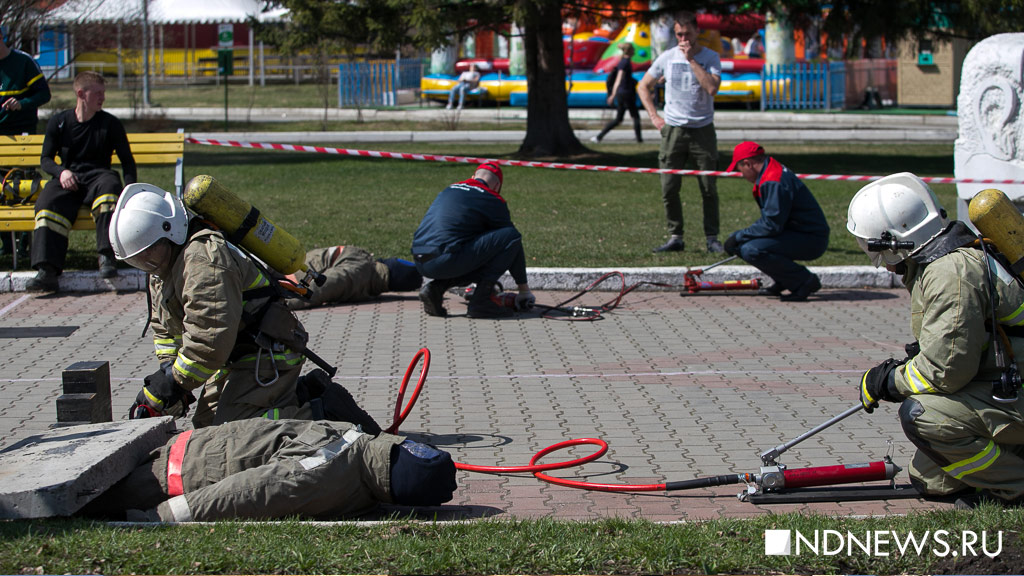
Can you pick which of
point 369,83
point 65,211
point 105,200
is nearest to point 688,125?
point 105,200

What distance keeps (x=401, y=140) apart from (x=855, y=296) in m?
14.3

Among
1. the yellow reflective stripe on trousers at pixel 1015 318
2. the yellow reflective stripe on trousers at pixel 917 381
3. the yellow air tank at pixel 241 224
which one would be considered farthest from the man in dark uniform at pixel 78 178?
the yellow reflective stripe on trousers at pixel 1015 318

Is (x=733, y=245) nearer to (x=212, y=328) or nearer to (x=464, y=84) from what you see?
(x=212, y=328)

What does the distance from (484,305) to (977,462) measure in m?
4.66

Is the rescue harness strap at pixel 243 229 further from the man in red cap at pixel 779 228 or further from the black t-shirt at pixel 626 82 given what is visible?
the black t-shirt at pixel 626 82

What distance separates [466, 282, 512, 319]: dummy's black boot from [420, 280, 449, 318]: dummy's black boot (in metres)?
0.24

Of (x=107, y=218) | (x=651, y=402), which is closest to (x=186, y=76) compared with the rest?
(x=107, y=218)

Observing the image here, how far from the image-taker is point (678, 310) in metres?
8.78

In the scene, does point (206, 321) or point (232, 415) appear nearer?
point (206, 321)

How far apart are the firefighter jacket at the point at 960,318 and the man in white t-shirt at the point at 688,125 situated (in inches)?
235

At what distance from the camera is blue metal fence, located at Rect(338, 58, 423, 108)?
3139cm

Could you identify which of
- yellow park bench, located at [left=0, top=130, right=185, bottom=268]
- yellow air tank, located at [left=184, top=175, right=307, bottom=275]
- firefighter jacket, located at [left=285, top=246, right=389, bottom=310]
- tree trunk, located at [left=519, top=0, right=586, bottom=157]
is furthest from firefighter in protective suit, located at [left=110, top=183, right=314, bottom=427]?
tree trunk, located at [left=519, top=0, right=586, bottom=157]

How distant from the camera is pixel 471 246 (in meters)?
8.23

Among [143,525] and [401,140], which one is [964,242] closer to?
[143,525]
